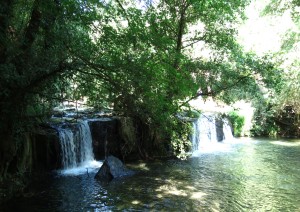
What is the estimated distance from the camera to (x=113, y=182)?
9.48 metres

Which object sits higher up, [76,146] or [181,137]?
[181,137]

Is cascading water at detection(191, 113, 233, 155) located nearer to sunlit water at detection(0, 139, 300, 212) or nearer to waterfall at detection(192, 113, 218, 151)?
waterfall at detection(192, 113, 218, 151)

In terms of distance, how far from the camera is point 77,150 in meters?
11.2

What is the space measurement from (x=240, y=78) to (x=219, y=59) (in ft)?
3.70

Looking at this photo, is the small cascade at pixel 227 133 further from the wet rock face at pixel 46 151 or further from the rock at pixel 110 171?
the wet rock face at pixel 46 151

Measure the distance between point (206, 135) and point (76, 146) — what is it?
27.9 ft

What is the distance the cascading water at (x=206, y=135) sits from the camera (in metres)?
15.7

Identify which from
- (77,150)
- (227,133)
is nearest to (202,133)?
(227,133)

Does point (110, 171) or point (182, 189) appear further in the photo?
point (110, 171)

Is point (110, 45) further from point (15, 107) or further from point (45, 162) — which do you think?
point (45, 162)

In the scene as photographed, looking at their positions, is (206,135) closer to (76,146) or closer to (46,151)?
(76,146)

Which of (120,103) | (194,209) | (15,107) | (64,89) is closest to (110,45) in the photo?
(64,89)

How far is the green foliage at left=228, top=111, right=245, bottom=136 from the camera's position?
20812 millimetres

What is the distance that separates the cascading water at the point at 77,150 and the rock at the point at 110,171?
777 millimetres
